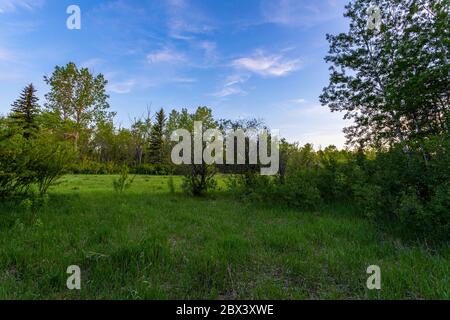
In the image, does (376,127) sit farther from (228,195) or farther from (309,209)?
(228,195)

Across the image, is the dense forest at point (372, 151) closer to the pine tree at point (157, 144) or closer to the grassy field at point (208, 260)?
the grassy field at point (208, 260)

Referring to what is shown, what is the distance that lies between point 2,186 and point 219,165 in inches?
258

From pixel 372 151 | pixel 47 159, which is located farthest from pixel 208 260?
pixel 372 151

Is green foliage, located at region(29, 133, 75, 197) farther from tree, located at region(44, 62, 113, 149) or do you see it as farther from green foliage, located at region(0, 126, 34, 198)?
tree, located at region(44, 62, 113, 149)

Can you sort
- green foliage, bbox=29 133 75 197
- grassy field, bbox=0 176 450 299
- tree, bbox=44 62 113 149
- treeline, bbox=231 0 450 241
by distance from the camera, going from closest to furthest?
grassy field, bbox=0 176 450 299, treeline, bbox=231 0 450 241, green foliage, bbox=29 133 75 197, tree, bbox=44 62 113 149

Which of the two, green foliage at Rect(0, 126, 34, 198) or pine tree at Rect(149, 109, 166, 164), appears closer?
green foliage at Rect(0, 126, 34, 198)

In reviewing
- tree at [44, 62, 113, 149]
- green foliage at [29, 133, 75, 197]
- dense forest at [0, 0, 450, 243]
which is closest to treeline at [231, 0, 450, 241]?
dense forest at [0, 0, 450, 243]

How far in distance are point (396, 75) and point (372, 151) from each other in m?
3.10

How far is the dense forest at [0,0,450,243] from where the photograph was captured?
173 inches

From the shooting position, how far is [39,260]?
298 cm

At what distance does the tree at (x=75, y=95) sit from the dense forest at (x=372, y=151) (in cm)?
2376

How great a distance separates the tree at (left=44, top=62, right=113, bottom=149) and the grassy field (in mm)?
30136

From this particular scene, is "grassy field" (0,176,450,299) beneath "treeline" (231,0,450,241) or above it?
beneath

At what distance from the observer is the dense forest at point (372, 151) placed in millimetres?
4402
